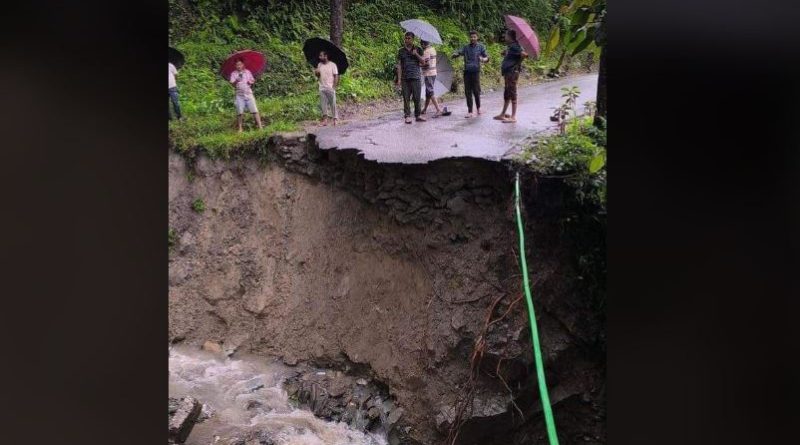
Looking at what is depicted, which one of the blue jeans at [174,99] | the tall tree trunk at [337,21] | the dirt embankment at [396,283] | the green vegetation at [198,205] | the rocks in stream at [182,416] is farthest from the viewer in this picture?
the green vegetation at [198,205]

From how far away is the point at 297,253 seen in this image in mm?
3703

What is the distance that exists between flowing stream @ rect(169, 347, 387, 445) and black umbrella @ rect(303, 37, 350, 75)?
5.90 feet

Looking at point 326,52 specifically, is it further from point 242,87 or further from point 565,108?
point 565,108

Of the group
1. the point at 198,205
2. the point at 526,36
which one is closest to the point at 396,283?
the point at 198,205

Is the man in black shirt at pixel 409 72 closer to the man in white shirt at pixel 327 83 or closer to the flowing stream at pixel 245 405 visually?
the man in white shirt at pixel 327 83

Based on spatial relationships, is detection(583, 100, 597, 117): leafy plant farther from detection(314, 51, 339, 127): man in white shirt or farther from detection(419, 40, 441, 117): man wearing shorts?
detection(314, 51, 339, 127): man in white shirt

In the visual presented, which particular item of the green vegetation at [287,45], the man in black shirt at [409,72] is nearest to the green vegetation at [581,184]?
the green vegetation at [287,45]

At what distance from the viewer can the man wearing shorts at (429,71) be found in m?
3.43

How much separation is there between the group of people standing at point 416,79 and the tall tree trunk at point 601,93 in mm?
402

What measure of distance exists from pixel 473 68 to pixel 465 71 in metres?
0.05
